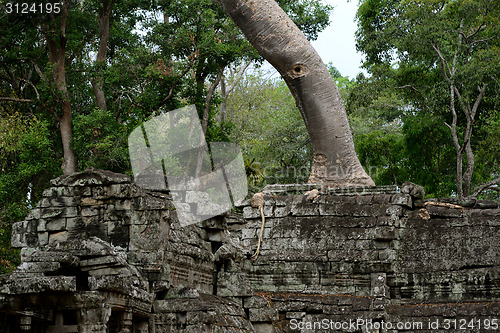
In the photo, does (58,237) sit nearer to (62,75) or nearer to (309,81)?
(309,81)

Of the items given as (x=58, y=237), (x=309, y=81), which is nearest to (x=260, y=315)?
(x=58, y=237)

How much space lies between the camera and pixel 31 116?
2283 cm

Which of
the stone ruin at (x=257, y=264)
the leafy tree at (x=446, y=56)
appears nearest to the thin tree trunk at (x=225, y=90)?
the leafy tree at (x=446, y=56)

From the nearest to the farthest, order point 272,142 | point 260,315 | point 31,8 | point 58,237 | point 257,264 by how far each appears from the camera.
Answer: point 58,237 < point 260,315 < point 257,264 < point 31,8 < point 272,142

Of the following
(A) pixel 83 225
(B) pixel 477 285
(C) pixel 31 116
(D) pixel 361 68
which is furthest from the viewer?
(D) pixel 361 68

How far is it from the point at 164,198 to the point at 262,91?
83.7 ft

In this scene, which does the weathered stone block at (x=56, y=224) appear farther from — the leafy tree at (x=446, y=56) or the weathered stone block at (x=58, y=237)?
the leafy tree at (x=446, y=56)

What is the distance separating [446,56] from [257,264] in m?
12.4

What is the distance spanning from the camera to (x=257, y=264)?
11.5 metres

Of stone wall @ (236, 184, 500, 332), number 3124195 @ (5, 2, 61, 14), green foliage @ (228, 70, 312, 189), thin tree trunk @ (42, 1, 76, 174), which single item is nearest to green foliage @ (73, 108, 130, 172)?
thin tree trunk @ (42, 1, 76, 174)

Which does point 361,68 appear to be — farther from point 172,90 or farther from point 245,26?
point 245,26

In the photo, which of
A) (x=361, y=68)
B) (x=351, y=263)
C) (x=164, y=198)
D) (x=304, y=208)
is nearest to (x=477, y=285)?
(x=351, y=263)

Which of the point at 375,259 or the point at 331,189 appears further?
the point at 331,189

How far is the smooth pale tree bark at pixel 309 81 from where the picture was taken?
587 inches
